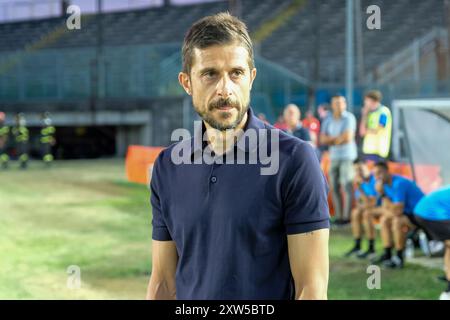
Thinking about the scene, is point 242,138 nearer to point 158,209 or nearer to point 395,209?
point 158,209

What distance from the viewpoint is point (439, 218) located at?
20.8 ft

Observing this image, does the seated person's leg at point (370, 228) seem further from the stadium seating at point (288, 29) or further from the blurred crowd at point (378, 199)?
the stadium seating at point (288, 29)

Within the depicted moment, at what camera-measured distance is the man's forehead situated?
1.89 m

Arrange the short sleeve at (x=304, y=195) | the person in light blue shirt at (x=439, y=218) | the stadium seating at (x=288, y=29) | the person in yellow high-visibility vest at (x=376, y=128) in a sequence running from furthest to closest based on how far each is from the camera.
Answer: the stadium seating at (x=288, y=29) → the person in yellow high-visibility vest at (x=376, y=128) → the person in light blue shirt at (x=439, y=218) → the short sleeve at (x=304, y=195)

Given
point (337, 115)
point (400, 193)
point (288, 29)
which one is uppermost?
point (288, 29)

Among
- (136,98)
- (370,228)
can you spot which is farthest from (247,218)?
(136,98)

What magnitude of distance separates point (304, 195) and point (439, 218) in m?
4.77

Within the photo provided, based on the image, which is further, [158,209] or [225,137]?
[158,209]

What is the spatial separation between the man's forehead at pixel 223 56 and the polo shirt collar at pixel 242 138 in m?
0.16

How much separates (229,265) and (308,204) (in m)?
0.26

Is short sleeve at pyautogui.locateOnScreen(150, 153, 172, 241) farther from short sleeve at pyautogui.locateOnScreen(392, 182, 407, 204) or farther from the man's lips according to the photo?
short sleeve at pyautogui.locateOnScreen(392, 182, 407, 204)

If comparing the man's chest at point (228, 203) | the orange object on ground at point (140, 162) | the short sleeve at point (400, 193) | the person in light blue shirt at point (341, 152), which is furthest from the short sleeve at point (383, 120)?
the man's chest at point (228, 203)

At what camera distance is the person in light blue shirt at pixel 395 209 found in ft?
25.6

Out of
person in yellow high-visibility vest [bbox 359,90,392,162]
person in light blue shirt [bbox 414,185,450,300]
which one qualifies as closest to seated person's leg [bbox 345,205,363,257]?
person in yellow high-visibility vest [bbox 359,90,392,162]
